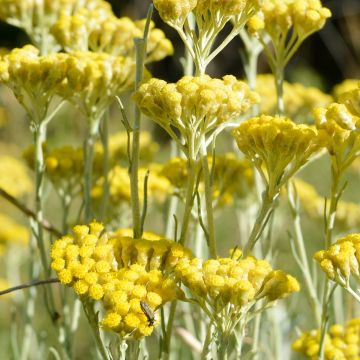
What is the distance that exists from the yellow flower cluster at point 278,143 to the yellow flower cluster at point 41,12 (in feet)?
2.75

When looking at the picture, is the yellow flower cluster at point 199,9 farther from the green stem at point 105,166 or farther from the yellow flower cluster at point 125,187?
the yellow flower cluster at point 125,187

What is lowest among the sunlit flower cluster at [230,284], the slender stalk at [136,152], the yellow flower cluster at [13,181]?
the sunlit flower cluster at [230,284]

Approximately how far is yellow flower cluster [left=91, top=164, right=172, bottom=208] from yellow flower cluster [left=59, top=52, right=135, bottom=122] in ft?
0.86

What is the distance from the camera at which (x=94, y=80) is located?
58.4 inches

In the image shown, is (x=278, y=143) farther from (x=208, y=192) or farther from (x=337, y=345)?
(x=337, y=345)

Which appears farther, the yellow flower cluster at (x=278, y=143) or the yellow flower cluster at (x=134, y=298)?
the yellow flower cluster at (x=278, y=143)

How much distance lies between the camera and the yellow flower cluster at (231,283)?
1052 millimetres

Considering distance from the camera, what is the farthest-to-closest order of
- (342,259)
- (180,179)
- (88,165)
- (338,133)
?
1. (180,179)
2. (88,165)
3. (338,133)
4. (342,259)

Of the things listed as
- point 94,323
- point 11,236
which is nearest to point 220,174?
point 94,323

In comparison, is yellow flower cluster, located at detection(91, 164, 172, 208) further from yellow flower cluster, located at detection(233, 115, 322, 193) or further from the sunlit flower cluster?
the sunlit flower cluster

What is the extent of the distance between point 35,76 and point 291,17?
0.56 meters

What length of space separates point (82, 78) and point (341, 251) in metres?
0.64

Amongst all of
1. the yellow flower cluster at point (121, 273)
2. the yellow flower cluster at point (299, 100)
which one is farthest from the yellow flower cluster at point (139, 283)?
the yellow flower cluster at point (299, 100)

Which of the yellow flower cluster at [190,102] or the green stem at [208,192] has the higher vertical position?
the yellow flower cluster at [190,102]
